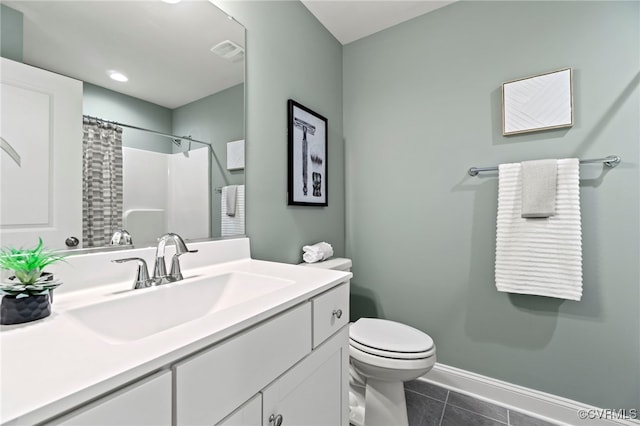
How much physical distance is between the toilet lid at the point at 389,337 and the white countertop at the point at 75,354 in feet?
2.49

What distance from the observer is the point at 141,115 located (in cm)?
98

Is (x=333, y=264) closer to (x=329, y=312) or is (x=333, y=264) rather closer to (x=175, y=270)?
(x=329, y=312)

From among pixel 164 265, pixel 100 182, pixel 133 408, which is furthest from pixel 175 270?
pixel 133 408

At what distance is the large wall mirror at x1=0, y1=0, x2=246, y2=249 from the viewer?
758 mm

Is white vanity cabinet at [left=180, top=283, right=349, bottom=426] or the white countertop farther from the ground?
the white countertop

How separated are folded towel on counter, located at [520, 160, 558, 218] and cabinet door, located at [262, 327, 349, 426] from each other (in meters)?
1.14

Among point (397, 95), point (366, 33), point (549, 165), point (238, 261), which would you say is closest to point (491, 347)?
point (549, 165)

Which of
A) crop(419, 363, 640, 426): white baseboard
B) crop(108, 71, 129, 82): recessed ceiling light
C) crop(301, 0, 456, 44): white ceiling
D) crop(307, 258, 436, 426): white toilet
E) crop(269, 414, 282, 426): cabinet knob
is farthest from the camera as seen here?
crop(301, 0, 456, 44): white ceiling

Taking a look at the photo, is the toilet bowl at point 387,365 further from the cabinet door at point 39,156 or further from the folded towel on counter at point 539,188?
the cabinet door at point 39,156

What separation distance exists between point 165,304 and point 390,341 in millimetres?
1010

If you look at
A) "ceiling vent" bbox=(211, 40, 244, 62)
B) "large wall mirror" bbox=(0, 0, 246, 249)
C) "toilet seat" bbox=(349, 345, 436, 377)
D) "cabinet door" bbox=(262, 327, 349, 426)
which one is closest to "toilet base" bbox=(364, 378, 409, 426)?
"toilet seat" bbox=(349, 345, 436, 377)

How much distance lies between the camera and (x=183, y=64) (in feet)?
3.67

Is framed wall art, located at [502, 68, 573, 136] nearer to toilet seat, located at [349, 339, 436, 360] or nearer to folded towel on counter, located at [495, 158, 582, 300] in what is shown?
folded towel on counter, located at [495, 158, 582, 300]

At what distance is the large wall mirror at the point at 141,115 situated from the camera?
758 mm
